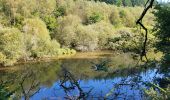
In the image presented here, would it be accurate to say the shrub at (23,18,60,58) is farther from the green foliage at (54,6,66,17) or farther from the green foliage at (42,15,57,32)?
the green foliage at (54,6,66,17)

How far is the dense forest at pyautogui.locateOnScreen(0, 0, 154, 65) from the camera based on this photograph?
29006 mm

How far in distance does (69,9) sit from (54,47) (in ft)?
42.6

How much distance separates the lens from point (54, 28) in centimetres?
3828

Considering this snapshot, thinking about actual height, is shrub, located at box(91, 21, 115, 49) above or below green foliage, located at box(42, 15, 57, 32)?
below

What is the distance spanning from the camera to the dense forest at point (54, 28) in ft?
95.2

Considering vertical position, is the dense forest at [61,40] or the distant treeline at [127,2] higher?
the distant treeline at [127,2]

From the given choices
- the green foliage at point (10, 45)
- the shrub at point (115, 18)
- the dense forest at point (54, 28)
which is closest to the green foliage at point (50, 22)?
the dense forest at point (54, 28)

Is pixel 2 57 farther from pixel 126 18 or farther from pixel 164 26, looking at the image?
pixel 126 18

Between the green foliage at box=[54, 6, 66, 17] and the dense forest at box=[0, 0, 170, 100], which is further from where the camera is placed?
the green foliage at box=[54, 6, 66, 17]

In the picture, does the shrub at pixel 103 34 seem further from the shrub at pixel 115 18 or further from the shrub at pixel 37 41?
the shrub at pixel 115 18

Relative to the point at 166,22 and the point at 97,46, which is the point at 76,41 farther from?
the point at 166,22

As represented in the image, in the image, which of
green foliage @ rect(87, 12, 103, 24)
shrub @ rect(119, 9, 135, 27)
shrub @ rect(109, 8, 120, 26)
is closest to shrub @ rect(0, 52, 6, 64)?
green foliage @ rect(87, 12, 103, 24)

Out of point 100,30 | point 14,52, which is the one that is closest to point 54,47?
point 14,52

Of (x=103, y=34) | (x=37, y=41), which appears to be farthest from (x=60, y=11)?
(x=37, y=41)
